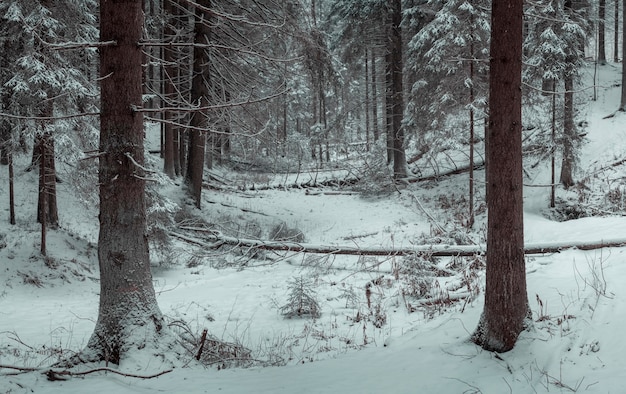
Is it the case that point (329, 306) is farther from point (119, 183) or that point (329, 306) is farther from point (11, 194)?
point (11, 194)

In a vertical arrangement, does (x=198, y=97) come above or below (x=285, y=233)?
above

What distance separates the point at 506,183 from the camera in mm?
4797

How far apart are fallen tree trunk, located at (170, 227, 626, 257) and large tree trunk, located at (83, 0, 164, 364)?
5.92 meters

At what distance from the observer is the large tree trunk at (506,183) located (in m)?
4.71

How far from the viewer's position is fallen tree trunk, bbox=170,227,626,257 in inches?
330

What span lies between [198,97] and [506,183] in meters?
11.0

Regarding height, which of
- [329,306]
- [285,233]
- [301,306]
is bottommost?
[329,306]

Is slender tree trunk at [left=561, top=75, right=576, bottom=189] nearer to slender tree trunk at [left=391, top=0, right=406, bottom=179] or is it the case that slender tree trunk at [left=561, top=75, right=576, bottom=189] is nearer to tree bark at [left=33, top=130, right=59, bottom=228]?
slender tree trunk at [left=391, top=0, right=406, bottom=179]

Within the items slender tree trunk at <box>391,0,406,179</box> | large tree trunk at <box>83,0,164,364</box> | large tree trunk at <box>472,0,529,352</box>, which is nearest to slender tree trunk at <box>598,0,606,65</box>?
slender tree trunk at <box>391,0,406,179</box>

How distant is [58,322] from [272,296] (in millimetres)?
3693

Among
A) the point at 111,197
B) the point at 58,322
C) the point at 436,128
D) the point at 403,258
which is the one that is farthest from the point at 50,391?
the point at 436,128

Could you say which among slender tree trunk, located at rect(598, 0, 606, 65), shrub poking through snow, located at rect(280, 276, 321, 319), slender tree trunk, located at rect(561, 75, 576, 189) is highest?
slender tree trunk, located at rect(598, 0, 606, 65)

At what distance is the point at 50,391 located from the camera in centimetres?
409

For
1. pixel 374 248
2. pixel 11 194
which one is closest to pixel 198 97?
pixel 11 194
